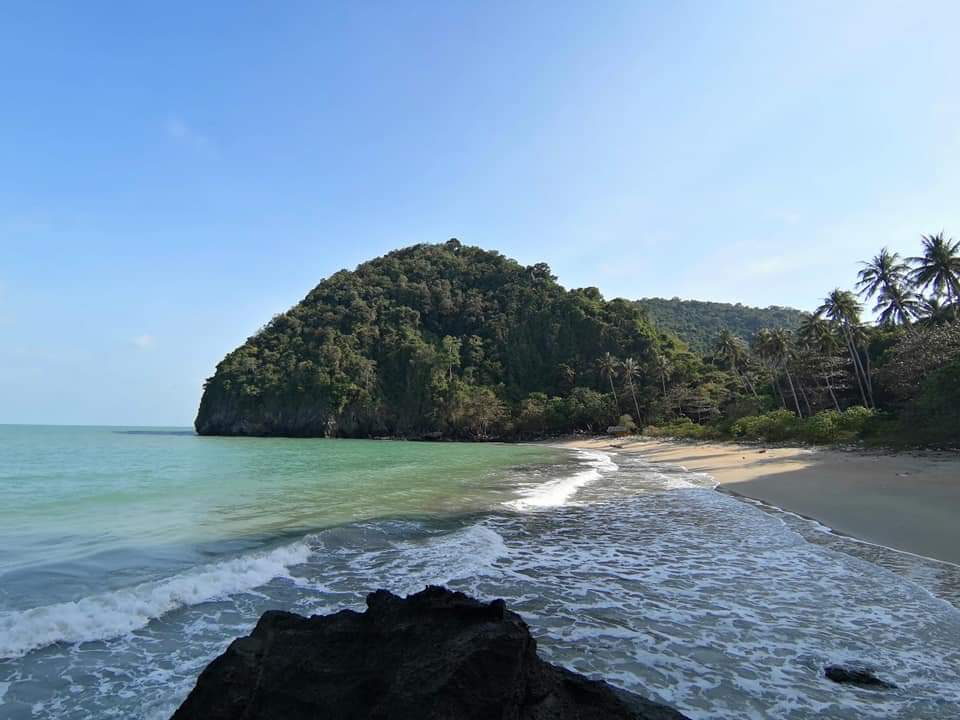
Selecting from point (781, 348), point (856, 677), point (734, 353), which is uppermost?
point (734, 353)

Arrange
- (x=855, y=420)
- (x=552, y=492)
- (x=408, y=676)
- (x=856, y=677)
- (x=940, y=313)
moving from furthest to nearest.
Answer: (x=940, y=313), (x=855, y=420), (x=552, y=492), (x=856, y=677), (x=408, y=676)

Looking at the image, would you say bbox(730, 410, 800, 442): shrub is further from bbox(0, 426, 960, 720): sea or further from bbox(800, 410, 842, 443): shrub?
bbox(0, 426, 960, 720): sea

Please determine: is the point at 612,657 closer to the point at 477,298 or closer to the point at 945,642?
the point at 945,642

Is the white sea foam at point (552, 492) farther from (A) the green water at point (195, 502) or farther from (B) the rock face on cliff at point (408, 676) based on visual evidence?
(B) the rock face on cliff at point (408, 676)

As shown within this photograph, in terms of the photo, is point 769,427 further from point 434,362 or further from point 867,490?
point 434,362

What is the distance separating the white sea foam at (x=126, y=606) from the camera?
6496mm

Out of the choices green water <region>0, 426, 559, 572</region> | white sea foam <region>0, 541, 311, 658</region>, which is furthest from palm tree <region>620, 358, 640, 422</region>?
white sea foam <region>0, 541, 311, 658</region>

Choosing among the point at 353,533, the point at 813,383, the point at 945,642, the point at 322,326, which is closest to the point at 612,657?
the point at 945,642

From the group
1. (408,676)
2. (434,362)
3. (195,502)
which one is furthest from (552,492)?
(434,362)

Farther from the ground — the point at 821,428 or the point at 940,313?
the point at 940,313

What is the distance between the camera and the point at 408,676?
2.89 m

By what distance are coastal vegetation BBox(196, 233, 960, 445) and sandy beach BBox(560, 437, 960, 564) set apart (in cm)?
1000

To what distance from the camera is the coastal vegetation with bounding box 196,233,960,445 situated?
4584cm

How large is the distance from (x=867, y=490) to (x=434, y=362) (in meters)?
90.4
